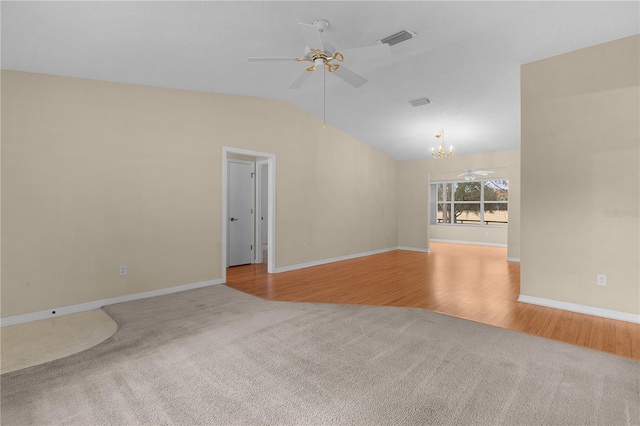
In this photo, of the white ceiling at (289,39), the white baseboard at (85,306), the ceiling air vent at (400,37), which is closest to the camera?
the white ceiling at (289,39)

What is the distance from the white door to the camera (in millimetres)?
6207

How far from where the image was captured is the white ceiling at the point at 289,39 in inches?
104

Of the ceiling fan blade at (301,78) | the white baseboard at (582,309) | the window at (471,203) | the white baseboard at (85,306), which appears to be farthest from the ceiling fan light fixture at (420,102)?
the window at (471,203)

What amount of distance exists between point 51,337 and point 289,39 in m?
3.67

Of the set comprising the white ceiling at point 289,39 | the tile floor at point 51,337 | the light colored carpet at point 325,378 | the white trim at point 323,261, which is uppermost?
the white ceiling at point 289,39

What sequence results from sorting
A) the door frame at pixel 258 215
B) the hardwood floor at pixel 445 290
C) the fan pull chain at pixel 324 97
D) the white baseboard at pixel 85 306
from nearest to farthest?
1. the hardwood floor at pixel 445 290
2. the white baseboard at pixel 85 306
3. the fan pull chain at pixel 324 97
4. the door frame at pixel 258 215

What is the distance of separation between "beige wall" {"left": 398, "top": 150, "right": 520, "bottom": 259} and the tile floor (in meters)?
7.20

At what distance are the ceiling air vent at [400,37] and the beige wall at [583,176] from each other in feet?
5.84

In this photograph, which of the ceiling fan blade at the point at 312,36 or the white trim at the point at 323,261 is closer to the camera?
the ceiling fan blade at the point at 312,36

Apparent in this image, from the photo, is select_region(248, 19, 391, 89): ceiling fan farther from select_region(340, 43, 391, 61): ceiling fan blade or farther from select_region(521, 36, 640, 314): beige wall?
select_region(521, 36, 640, 314): beige wall

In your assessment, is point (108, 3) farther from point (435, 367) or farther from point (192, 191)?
point (435, 367)

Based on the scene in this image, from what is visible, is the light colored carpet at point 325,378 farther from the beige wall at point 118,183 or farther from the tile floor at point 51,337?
the beige wall at point 118,183

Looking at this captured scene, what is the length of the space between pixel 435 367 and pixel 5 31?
4.33m

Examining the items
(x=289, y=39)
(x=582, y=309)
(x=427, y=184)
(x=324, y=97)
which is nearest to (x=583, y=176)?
(x=582, y=309)
